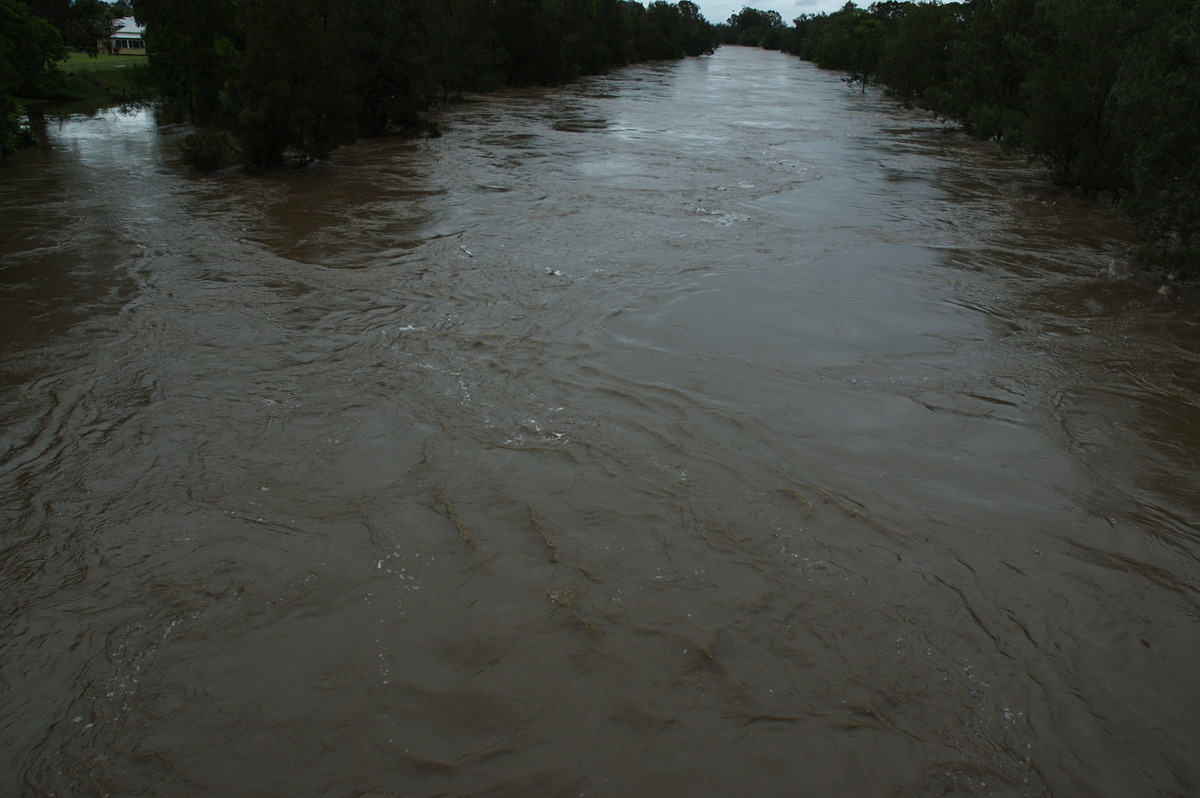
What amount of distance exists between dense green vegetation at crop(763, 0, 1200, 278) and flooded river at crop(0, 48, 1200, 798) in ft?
4.02

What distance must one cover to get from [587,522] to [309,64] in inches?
562

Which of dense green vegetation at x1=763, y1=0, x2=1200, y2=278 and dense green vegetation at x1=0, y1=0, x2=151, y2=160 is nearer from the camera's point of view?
dense green vegetation at x1=763, y1=0, x2=1200, y2=278

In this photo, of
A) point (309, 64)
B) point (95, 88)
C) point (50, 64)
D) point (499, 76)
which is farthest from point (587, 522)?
point (95, 88)

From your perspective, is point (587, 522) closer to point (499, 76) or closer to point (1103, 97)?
point (1103, 97)

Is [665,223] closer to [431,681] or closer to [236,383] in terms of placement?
[236,383]

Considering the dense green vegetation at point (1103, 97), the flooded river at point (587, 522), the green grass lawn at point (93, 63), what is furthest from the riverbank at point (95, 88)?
the dense green vegetation at point (1103, 97)

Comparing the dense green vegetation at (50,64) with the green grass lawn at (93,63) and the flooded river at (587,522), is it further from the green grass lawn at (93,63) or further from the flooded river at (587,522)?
the flooded river at (587,522)

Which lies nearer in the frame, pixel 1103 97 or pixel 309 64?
pixel 1103 97

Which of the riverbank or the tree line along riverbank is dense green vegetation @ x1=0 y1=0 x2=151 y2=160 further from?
the tree line along riverbank

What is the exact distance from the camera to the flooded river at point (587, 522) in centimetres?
330

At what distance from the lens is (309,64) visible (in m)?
15.5

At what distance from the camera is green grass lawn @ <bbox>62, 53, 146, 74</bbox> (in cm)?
3155

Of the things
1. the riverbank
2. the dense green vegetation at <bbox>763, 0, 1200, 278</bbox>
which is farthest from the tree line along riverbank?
the riverbank

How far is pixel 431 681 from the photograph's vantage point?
→ 3.57 metres
